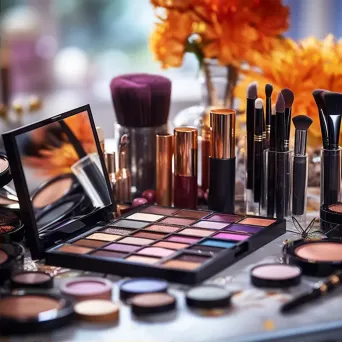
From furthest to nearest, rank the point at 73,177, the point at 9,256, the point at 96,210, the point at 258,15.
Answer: the point at 258,15 → the point at 73,177 → the point at 96,210 → the point at 9,256

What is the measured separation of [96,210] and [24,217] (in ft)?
0.47

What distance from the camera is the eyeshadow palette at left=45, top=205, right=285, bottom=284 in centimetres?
99

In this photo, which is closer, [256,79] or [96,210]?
[96,210]

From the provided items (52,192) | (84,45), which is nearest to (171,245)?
(52,192)

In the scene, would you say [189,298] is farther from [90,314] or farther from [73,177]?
[73,177]

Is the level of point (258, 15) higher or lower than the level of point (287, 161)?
higher

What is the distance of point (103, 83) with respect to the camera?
3406 millimetres

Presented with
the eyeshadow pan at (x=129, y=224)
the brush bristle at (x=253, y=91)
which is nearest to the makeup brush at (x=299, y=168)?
the brush bristle at (x=253, y=91)

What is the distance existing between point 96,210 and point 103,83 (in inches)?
89.6

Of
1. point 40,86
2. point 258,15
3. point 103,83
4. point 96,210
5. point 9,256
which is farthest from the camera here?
point 103,83

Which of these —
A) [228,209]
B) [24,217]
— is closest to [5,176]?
[24,217]

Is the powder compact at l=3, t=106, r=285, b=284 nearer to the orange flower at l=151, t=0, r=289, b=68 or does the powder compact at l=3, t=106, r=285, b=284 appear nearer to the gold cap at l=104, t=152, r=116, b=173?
the gold cap at l=104, t=152, r=116, b=173

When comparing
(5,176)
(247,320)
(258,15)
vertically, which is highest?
(258,15)

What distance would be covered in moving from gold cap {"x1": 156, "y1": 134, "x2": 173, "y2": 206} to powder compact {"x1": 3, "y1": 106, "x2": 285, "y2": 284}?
0.06 m
